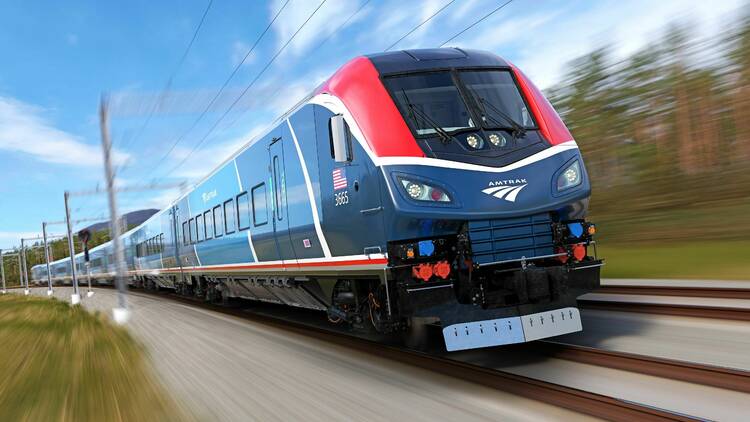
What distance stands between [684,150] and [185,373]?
51.2ft

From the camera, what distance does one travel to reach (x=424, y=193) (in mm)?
5863

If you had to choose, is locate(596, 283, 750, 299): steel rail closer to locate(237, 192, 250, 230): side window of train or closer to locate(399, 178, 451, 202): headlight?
locate(399, 178, 451, 202): headlight

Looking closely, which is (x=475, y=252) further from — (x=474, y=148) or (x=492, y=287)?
(x=474, y=148)

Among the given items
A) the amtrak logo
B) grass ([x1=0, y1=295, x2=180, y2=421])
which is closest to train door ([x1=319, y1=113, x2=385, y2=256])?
the amtrak logo

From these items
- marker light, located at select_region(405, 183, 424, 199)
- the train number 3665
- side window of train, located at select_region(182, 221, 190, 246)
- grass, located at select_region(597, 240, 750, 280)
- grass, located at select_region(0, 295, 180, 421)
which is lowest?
grass, located at select_region(597, 240, 750, 280)

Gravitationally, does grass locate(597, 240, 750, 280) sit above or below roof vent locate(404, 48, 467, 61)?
below

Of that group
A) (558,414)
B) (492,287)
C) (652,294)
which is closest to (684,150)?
(652,294)

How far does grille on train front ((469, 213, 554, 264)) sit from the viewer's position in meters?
5.90

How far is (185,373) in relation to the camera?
23.8 feet

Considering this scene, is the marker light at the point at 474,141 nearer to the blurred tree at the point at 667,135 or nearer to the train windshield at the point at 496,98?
the train windshield at the point at 496,98

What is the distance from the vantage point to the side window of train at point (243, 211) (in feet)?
36.1

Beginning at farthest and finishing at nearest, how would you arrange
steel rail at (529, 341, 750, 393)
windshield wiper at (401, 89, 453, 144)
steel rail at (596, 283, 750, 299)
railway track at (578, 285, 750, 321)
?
1. steel rail at (596, 283, 750, 299)
2. railway track at (578, 285, 750, 321)
3. windshield wiper at (401, 89, 453, 144)
4. steel rail at (529, 341, 750, 393)

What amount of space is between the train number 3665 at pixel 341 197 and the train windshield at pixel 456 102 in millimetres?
1150

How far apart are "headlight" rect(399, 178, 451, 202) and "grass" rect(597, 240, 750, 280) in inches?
292
